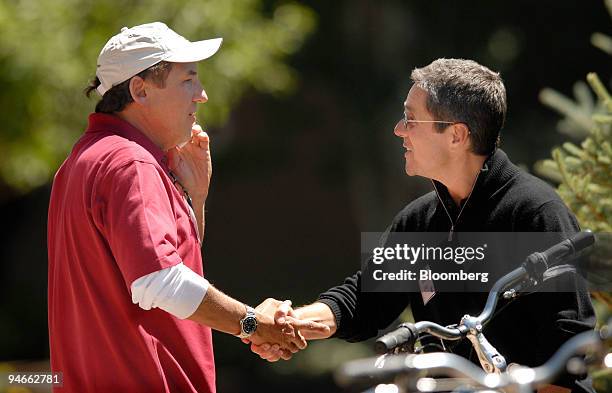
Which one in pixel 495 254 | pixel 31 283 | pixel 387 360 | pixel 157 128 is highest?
pixel 31 283

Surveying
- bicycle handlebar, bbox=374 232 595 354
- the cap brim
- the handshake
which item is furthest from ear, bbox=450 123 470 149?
the cap brim

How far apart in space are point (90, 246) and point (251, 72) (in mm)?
5725

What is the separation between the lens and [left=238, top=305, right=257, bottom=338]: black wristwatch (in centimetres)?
323

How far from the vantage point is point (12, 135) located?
784cm

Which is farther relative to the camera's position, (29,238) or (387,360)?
(29,238)

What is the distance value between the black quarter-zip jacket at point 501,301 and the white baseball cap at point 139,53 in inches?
40.4

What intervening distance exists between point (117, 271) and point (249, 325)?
0.45 meters

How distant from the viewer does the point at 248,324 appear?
3.25 meters

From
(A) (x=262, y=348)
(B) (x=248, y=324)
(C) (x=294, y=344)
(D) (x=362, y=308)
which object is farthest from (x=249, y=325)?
(D) (x=362, y=308)

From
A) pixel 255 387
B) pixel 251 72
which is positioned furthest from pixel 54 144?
pixel 255 387

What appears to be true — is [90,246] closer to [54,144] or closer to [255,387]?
[54,144]

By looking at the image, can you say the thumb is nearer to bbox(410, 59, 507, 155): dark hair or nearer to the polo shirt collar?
the polo shirt collar

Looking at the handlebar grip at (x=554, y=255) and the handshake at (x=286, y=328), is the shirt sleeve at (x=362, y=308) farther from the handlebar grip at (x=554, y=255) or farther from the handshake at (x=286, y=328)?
the handlebar grip at (x=554, y=255)

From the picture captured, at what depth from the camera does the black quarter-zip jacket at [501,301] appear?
10.5 ft
